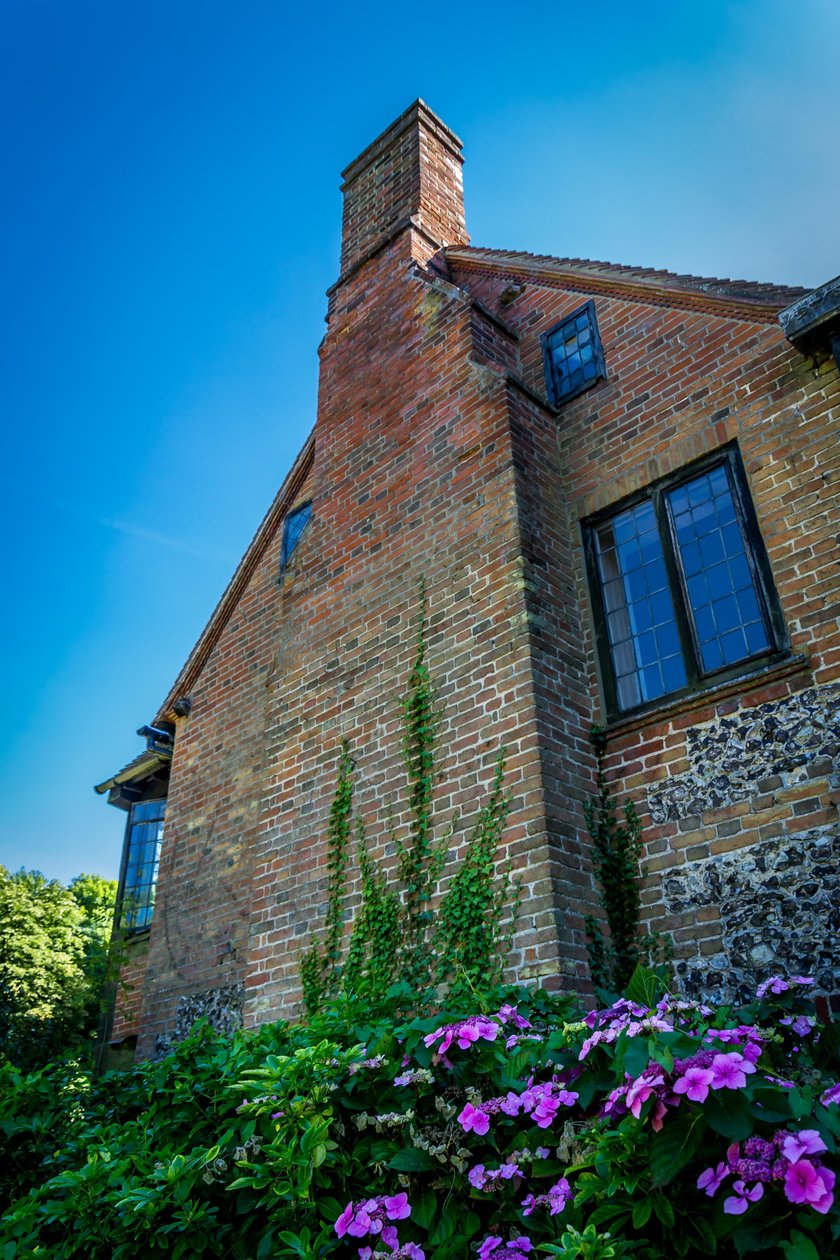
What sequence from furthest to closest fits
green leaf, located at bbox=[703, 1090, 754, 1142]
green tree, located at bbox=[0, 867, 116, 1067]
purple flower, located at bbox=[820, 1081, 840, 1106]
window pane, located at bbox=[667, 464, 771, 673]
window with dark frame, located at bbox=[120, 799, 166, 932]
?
green tree, located at bbox=[0, 867, 116, 1067] < window with dark frame, located at bbox=[120, 799, 166, 932] < window pane, located at bbox=[667, 464, 771, 673] < purple flower, located at bbox=[820, 1081, 840, 1106] < green leaf, located at bbox=[703, 1090, 754, 1142]

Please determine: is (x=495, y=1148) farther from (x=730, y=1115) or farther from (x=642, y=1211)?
(x=730, y=1115)

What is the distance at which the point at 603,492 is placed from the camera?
7.22 metres

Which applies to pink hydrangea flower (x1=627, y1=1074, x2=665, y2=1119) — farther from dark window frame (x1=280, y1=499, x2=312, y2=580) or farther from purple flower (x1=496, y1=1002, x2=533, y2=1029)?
dark window frame (x1=280, y1=499, x2=312, y2=580)

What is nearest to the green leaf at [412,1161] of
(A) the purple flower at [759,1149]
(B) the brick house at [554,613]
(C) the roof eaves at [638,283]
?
(A) the purple flower at [759,1149]

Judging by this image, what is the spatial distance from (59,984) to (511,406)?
57.7 feet

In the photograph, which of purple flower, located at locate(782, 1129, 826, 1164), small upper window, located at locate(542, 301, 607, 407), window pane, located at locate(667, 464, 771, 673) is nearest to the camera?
purple flower, located at locate(782, 1129, 826, 1164)

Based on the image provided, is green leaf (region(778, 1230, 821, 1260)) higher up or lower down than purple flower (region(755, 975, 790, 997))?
lower down

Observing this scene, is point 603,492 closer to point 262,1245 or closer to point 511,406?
point 511,406

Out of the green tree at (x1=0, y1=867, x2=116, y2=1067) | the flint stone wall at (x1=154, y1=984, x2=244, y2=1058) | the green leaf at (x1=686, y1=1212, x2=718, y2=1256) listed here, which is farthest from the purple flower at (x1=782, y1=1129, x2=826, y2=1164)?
the green tree at (x1=0, y1=867, x2=116, y2=1067)

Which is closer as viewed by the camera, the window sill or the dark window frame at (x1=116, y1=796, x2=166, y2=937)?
the window sill


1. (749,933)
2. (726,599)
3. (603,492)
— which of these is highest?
(603,492)

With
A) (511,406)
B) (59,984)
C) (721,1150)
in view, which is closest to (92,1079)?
(721,1150)

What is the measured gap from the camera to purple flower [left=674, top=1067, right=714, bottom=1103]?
249cm

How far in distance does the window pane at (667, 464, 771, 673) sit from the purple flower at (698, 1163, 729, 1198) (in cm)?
382
